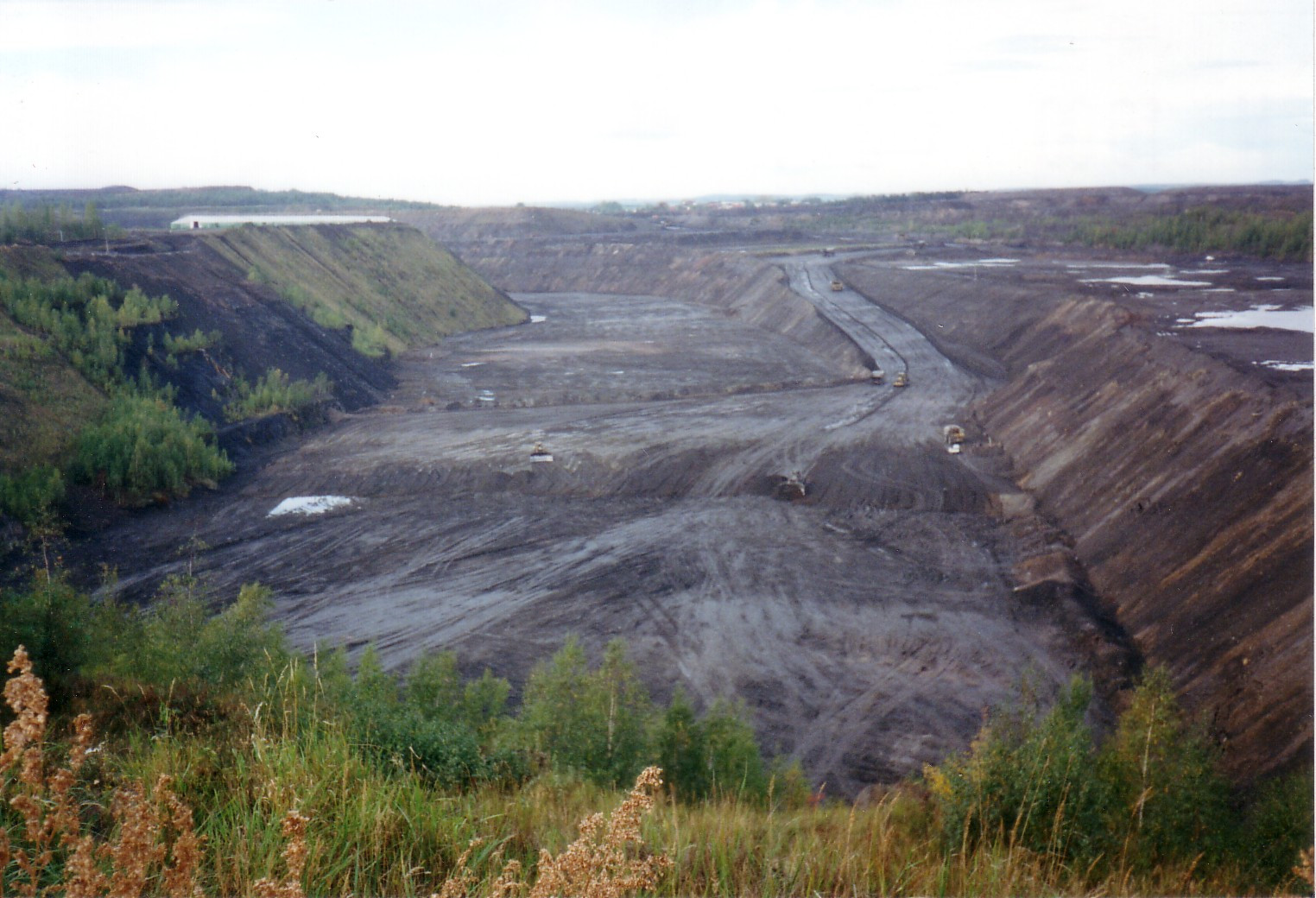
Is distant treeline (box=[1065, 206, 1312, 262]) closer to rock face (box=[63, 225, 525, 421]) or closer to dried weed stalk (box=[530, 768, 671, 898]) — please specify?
rock face (box=[63, 225, 525, 421])

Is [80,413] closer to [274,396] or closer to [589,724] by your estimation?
[274,396]

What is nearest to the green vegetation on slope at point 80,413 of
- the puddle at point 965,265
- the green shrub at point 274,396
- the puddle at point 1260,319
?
the green shrub at point 274,396

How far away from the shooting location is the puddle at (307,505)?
84.2ft

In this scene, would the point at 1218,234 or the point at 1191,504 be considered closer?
the point at 1191,504

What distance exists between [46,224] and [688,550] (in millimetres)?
34083

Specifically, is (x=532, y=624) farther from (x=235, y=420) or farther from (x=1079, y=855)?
(x=235, y=420)

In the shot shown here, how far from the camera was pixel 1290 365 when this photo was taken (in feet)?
79.9

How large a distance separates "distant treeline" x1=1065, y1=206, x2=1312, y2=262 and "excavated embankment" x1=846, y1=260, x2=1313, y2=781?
23687 millimetres

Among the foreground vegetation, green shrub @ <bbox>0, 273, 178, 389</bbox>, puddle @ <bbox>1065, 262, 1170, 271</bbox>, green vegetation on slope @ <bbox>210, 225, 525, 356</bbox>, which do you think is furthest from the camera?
puddle @ <bbox>1065, 262, 1170, 271</bbox>

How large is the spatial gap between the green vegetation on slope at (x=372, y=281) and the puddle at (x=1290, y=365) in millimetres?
37478

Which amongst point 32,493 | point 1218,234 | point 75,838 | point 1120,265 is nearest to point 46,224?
point 32,493

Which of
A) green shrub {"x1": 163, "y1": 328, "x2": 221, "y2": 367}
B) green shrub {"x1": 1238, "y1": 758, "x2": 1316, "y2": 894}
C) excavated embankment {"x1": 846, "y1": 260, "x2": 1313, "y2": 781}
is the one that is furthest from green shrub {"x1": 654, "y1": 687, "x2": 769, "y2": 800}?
green shrub {"x1": 163, "y1": 328, "x2": 221, "y2": 367}

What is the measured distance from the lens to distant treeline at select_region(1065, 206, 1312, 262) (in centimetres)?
4972

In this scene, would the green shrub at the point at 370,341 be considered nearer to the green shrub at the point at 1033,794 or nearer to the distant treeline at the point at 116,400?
the distant treeline at the point at 116,400
